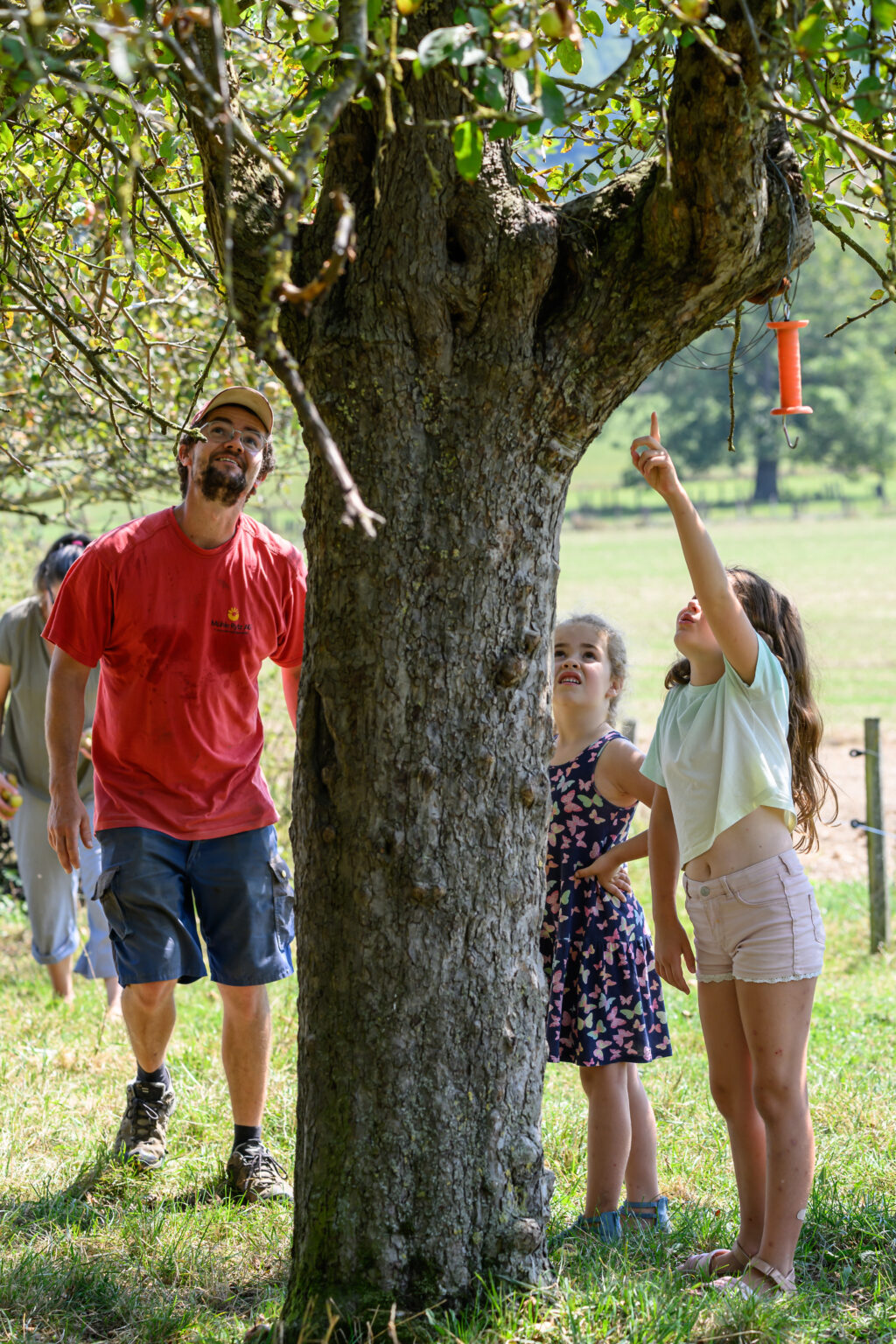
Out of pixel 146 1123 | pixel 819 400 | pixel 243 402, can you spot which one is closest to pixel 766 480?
pixel 819 400

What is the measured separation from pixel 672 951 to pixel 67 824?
1.81 m

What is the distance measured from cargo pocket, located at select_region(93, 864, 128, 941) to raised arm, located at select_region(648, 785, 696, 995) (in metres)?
1.57

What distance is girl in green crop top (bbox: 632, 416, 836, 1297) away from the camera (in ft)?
9.20

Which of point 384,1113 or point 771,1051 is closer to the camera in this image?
point 384,1113

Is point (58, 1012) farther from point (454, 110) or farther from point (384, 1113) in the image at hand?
point (454, 110)

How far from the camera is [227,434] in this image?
3748mm

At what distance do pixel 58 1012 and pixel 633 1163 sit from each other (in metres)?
3.05

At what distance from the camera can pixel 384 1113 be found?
2.42m

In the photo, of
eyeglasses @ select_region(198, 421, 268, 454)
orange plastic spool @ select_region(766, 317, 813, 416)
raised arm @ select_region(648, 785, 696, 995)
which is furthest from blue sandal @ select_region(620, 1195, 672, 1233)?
eyeglasses @ select_region(198, 421, 268, 454)

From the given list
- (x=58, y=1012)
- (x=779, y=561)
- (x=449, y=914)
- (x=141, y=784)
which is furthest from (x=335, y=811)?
(x=779, y=561)

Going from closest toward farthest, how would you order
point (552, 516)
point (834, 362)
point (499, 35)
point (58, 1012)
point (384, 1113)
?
1. point (499, 35)
2. point (384, 1113)
3. point (552, 516)
4. point (58, 1012)
5. point (834, 362)

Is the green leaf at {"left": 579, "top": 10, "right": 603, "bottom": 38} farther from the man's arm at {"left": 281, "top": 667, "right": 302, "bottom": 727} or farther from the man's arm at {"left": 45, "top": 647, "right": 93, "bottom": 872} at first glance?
the man's arm at {"left": 45, "top": 647, "right": 93, "bottom": 872}

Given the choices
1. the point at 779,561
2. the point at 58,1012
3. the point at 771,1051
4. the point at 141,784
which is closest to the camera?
the point at 771,1051

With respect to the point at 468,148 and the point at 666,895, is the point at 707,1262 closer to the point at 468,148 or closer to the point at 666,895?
the point at 666,895
